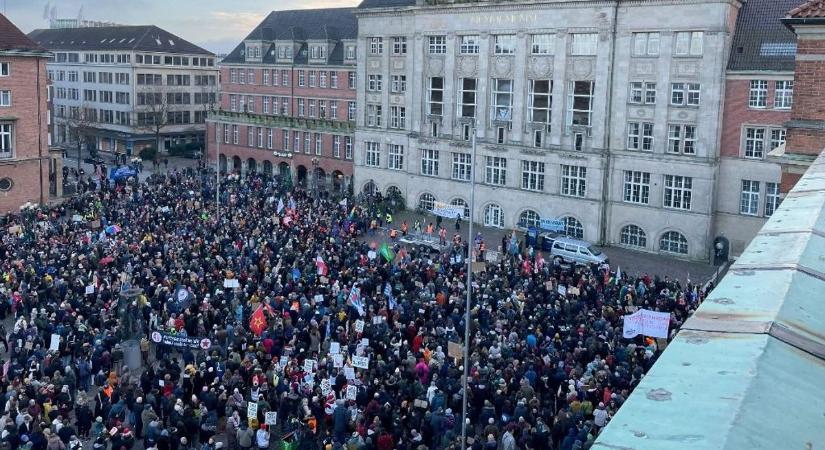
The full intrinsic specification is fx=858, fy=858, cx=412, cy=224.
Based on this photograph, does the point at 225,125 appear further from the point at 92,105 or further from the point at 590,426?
the point at 590,426

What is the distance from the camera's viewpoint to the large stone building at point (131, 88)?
Answer: 8688 cm

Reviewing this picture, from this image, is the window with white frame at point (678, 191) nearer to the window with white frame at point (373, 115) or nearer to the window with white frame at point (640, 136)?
the window with white frame at point (640, 136)

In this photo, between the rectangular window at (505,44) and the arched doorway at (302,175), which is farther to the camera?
the arched doorway at (302,175)

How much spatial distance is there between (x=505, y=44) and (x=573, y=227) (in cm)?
1139

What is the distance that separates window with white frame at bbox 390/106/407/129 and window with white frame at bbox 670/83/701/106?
712 inches

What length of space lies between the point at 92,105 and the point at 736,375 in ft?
316

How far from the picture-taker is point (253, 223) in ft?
142

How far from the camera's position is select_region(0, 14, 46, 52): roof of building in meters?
51.8

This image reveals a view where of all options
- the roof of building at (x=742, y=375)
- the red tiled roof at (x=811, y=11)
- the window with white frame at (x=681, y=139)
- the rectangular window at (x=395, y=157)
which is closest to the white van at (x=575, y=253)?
the window with white frame at (x=681, y=139)

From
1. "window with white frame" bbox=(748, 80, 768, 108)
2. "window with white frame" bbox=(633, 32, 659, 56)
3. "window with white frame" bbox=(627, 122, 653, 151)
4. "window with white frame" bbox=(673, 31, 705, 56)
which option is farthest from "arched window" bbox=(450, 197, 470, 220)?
"window with white frame" bbox=(748, 80, 768, 108)

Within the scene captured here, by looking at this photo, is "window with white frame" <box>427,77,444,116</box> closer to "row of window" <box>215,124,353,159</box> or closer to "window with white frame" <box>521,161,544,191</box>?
"window with white frame" <box>521,161,544,191</box>

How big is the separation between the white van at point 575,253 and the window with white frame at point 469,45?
14.8 meters

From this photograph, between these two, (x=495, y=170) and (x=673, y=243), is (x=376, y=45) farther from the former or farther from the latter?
(x=673, y=243)

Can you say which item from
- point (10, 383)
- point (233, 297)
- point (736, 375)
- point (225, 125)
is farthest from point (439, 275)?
point (225, 125)
